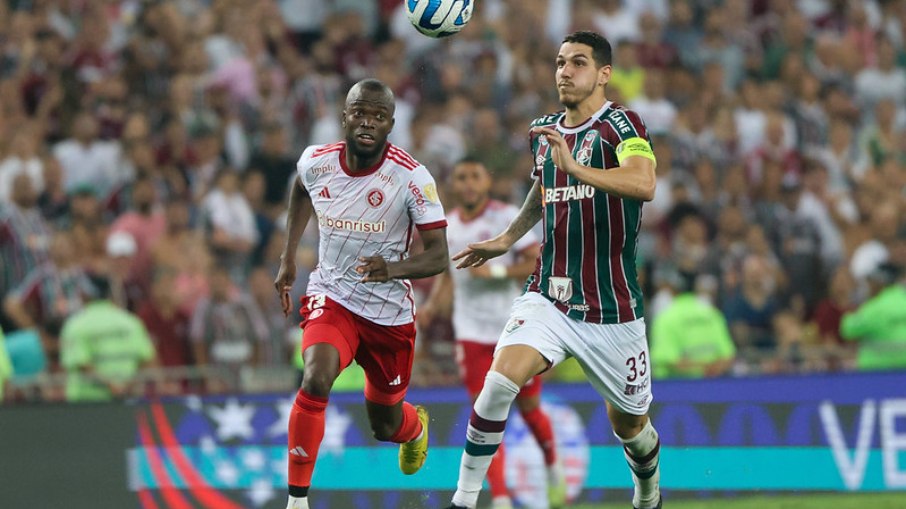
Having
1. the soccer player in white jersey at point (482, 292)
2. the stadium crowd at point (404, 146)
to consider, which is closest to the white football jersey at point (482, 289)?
the soccer player in white jersey at point (482, 292)

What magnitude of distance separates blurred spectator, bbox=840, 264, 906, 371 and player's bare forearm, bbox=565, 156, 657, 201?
6583 mm

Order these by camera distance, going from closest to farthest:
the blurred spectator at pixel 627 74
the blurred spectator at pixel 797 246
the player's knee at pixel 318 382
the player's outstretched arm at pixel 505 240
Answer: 1. the player's knee at pixel 318 382
2. the player's outstretched arm at pixel 505 240
3. the blurred spectator at pixel 797 246
4. the blurred spectator at pixel 627 74

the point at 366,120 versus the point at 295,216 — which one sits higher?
the point at 366,120

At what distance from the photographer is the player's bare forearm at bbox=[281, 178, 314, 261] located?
9.66 m

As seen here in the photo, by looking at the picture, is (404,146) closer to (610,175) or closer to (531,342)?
(531,342)

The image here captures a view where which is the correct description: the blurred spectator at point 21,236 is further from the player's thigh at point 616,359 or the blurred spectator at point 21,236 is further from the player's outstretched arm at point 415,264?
the player's thigh at point 616,359

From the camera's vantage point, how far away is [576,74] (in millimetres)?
8844

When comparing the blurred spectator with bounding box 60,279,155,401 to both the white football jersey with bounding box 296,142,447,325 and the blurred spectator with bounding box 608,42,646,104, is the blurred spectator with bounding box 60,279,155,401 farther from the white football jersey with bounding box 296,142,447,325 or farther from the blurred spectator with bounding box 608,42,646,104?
the blurred spectator with bounding box 608,42,646,104

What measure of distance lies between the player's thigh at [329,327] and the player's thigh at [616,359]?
138 centimetres

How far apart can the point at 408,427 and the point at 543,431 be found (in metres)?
2.37

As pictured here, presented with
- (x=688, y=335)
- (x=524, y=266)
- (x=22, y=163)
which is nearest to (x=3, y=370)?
(x=22, y=163)

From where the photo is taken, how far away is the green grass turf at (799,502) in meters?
12.4

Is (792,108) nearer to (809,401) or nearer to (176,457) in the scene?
(809,401)

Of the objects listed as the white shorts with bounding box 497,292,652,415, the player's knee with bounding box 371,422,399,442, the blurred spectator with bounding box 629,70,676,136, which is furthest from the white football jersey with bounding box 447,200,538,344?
the blurred spectator with bounding box 629,70,676,136
